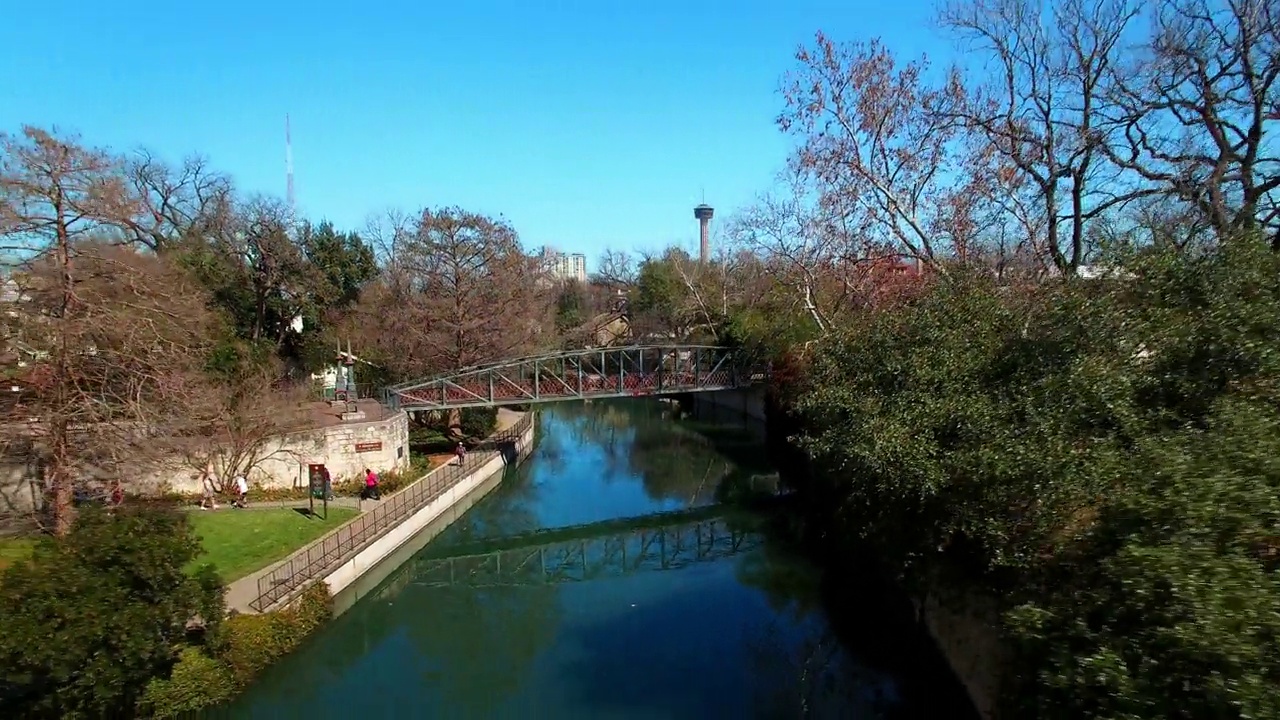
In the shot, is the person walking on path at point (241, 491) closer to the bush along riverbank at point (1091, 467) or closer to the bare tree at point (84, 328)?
the bare tree at point (84, 328)

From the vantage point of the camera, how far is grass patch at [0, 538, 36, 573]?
1322 cm

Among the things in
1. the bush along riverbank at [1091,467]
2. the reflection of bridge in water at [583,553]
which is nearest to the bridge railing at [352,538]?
the reflection of bridge in water at [583,553]

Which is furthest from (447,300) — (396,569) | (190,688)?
(190,688)

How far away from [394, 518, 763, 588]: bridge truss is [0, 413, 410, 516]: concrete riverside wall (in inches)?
151

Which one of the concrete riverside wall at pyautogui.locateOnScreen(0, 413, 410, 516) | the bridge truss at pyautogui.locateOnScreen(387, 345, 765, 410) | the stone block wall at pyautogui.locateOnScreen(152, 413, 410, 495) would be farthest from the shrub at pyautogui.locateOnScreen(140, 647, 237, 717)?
the bridge truss at pyautogui.locateOnScreen(387, 345, 765, 410)

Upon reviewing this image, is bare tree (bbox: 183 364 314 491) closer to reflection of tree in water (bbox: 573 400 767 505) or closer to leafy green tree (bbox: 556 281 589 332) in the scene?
reflection of tree in water (bbox: 573 400 767 505)

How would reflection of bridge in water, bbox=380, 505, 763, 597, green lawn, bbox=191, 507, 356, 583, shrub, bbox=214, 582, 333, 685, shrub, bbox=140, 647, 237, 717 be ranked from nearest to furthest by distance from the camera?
1. shrub, bbox=140, 647, 237, 717
2. shrub, bbox=214, 582, 333, 685
3. green lawn, bbox=191, 507, 356, 583
4. reflection of bridge in water, bbox=380, 505, 763, 597

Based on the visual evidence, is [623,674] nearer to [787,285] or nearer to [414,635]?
[414,635]

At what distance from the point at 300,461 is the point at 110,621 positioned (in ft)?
36.8

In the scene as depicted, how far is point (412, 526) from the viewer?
1816 centimetres

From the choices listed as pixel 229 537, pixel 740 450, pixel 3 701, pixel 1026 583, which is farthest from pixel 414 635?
pixel 740 450

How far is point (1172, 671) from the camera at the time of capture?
4.43 m

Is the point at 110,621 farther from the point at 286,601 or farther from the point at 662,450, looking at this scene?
the point at 662,450

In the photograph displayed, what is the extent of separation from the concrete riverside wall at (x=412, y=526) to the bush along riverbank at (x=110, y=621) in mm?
4095
